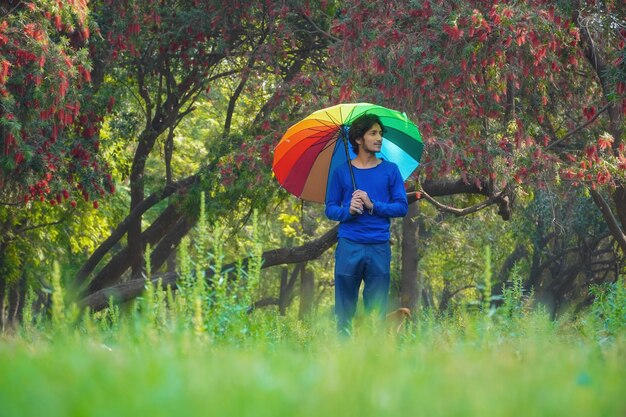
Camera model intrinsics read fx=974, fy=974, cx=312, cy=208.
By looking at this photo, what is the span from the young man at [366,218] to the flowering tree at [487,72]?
367 centimetres

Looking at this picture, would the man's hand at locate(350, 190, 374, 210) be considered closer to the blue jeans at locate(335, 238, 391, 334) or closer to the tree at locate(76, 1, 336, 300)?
the blue jeans at locate(335, 238, 391, 334)

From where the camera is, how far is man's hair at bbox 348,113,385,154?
7938mm

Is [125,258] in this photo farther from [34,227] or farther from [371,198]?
[371,198]

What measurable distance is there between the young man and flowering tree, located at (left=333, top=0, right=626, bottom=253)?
12.0 feet

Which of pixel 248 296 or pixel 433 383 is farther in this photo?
pixel 248 296

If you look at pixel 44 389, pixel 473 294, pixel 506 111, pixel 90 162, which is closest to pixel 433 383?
pixel 44 389

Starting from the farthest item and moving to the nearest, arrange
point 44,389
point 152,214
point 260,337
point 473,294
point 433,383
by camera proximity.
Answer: point 473,294 < point 152,214 < point 260,337 < point 433,383 < point 44,389

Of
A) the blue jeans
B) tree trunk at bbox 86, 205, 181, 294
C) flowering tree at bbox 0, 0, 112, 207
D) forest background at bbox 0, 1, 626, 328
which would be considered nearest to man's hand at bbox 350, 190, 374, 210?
the blue jeans

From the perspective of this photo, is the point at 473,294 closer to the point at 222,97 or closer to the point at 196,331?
the point at 222,97

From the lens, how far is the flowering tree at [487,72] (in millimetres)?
11648

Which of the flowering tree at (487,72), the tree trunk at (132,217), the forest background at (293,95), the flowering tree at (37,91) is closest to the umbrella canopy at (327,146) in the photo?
the forest background at (293,95)

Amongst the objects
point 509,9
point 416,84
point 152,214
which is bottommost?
point 152,214

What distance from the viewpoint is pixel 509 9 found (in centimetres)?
1108

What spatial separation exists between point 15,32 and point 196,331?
319 inches
